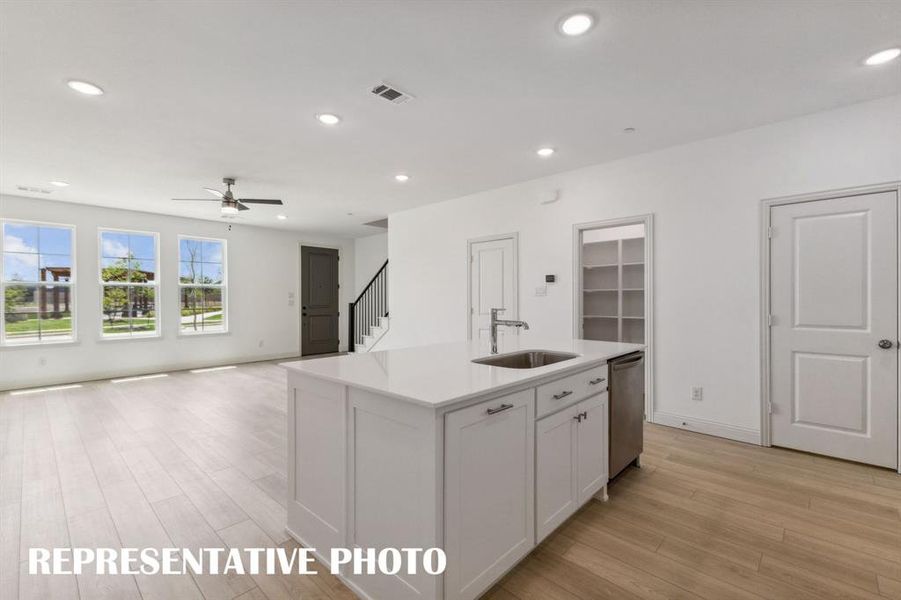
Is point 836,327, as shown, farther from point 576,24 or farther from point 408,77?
point 408,77

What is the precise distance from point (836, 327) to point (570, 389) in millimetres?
2649

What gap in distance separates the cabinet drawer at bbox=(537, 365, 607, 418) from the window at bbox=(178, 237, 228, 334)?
7363mm

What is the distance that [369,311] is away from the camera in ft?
27.7

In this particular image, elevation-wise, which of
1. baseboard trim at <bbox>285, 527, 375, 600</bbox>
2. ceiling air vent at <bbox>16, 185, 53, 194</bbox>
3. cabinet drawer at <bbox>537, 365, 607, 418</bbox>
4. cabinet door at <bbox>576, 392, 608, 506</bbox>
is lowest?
baseboard trim at <bbox>285, 527, 375, 600</bbox>

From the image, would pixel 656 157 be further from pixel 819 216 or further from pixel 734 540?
pixel 734 540

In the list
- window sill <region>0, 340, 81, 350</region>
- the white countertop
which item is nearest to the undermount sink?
the white countertop

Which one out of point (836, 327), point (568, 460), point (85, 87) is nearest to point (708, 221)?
point (836, 327)

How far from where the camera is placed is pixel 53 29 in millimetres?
2088

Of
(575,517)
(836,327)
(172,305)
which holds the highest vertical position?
(172,305)

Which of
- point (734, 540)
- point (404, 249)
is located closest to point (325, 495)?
point (734, 540)

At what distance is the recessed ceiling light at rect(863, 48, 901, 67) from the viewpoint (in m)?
2.36

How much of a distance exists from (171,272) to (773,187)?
27.8 ft

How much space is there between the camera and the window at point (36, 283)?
550 centimetres

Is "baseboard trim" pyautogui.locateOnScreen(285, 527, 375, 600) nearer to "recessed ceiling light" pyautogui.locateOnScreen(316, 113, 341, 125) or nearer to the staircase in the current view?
"recessed ceiling light" pyautogui.locateOnScreen(316, 113, 341, 125)
